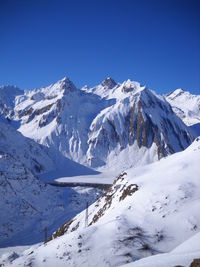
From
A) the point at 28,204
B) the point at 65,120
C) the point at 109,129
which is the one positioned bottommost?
the point at 28,204

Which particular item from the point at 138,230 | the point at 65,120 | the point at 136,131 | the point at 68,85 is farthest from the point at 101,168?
the point at 138,230

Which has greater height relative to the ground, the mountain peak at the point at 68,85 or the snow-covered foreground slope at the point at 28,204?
the mountain peak at the point at 68,85

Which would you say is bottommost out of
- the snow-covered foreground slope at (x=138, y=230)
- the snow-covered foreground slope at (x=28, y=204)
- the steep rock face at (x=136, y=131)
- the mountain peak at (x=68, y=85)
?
the snow-covered foreground slope at (x=138, y=230)

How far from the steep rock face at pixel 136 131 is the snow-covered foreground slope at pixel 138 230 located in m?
105

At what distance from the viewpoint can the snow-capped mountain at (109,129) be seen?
14838cm

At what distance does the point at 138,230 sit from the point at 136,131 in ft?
417

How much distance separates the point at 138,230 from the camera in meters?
31.6

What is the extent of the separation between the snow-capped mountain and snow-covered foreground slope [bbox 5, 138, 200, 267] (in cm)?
10149

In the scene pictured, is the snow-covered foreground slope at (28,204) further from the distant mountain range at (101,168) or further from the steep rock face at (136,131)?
the steep rock face at (136,131)

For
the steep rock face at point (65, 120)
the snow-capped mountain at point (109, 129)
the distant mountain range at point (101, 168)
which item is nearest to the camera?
the distant mountain range at point (101, 168)

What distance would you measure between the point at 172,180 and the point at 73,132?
12486 cm

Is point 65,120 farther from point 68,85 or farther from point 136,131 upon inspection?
point 136,131

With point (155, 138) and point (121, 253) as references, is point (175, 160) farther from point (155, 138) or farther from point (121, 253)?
point (155, 138)

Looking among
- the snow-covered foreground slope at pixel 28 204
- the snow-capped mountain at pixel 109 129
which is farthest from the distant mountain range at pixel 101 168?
the snow-capped mountain at pixel 109 129
